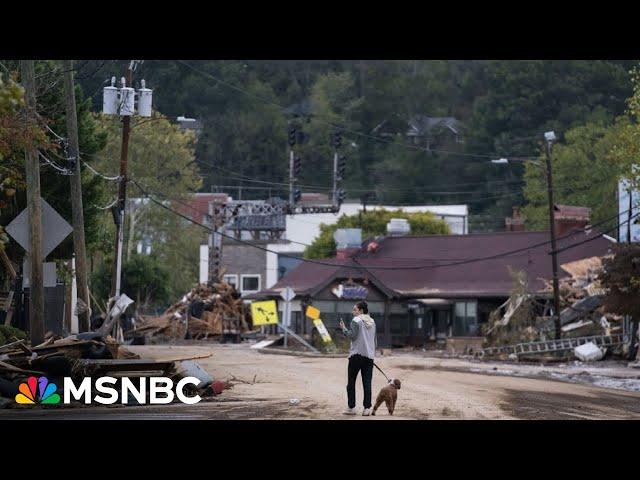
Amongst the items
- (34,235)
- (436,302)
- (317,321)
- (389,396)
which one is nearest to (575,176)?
(436,302)

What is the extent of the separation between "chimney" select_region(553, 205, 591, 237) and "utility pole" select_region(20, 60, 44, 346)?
4078 cm

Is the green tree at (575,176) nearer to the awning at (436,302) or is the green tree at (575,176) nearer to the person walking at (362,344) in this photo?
the awning at (436,302)

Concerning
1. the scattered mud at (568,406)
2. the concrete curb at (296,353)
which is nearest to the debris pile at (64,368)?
the scattered mud at (568,406)

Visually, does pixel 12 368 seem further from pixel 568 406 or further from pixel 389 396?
pixel 568 406

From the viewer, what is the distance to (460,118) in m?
132

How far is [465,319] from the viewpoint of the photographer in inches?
2395

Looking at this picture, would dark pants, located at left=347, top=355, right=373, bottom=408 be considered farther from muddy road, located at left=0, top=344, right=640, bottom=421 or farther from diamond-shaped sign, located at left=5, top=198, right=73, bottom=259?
diamond-shaped sign, located at left=5, top=198, right=73, bottom=259

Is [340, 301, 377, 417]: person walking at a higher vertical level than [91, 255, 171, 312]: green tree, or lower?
lower

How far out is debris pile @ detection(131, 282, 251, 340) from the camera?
197ft

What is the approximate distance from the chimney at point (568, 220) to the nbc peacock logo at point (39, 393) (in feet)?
143

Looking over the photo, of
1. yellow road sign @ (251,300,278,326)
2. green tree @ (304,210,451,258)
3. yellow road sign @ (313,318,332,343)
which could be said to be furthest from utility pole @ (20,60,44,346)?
green tree @ (304,210,451,258)

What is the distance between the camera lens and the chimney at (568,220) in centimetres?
6406

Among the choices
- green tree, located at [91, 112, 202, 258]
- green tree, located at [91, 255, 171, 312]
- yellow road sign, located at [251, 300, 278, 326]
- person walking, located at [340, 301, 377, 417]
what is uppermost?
green tree, located at [91, 112, 202, 258]

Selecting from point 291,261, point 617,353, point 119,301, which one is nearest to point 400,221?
point 291,261
